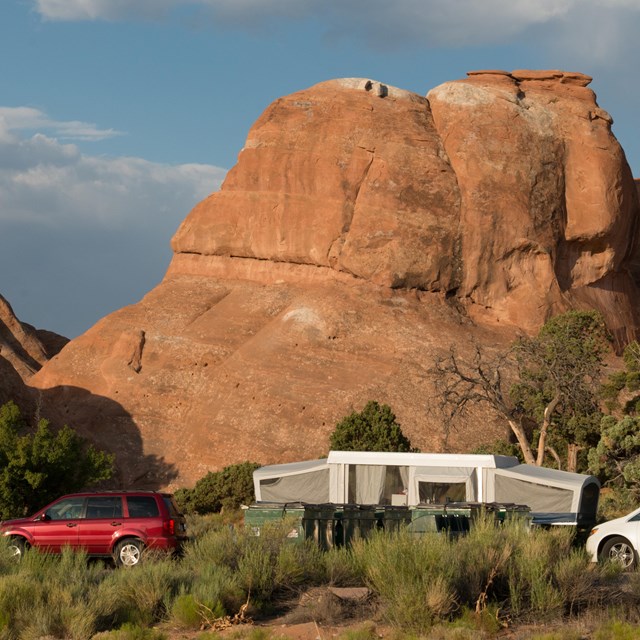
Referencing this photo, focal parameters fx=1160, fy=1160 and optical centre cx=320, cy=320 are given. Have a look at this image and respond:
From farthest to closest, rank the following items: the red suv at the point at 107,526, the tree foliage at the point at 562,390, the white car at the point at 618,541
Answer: the tree foliage at the point at 562,390 < the red suv at the point at 107,526 < the white car at the point at 618,541

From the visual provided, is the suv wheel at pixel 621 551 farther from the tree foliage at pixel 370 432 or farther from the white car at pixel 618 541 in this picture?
the tree foliage at pixel 370 432

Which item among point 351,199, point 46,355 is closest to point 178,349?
point 351,199

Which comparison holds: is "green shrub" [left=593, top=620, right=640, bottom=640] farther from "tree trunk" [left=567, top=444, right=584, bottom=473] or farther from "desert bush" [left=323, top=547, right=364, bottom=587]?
"tree trunk" [left=567, top=444, right=584, bottom=473]

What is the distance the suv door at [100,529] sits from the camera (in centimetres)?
2231

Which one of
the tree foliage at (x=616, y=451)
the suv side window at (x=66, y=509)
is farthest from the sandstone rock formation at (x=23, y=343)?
the suv side window at (x=66, y=509)

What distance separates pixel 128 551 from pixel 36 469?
14708 millimetres

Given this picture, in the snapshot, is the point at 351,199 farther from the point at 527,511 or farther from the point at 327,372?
the point at 527,511

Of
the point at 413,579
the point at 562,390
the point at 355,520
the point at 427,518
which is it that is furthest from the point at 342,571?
the point at 562,390

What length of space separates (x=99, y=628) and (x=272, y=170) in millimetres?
44527

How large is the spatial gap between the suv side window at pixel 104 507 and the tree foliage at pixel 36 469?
42.4 feet

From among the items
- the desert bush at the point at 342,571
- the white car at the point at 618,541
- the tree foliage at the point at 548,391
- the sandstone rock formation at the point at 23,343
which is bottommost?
the desert bush at the point at 342,571

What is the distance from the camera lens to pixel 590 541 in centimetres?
2050

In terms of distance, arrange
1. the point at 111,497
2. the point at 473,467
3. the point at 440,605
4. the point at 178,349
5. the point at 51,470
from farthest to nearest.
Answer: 1. the point at 178,349
2. the point at 51,470
3. the point at 473,467
4. the point at 111,497
5. the point at 440,605

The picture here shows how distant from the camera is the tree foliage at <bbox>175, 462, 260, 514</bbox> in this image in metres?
41.7
